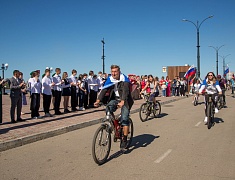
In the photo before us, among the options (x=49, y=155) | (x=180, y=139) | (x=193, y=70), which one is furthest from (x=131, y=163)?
(x=193, y=70)

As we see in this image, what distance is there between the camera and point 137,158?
5.49 metres

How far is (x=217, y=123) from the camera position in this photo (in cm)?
978

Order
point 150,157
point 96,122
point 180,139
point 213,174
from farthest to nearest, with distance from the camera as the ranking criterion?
1. point 96,122
2. point 180,139
3. point 150,157
4. point 213,174

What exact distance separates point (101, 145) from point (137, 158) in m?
0.87

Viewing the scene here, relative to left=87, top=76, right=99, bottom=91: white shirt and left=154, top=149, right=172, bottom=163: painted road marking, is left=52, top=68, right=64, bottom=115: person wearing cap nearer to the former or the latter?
left=87, top=76, right=99, bottom=91: white shirt

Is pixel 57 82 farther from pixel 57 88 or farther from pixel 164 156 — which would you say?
pixel 164 156

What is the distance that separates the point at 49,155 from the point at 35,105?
4843 mm

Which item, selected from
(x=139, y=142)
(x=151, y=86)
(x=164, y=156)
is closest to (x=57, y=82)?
(x=151, y=86)

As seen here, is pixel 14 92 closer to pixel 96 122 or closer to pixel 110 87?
pixel 96 122

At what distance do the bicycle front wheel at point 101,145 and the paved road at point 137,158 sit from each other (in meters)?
0.15

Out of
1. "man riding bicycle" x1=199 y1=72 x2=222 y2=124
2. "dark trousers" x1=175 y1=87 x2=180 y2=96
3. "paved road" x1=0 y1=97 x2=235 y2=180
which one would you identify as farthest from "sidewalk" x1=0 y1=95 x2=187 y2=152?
"dark trousers" x1=175 y1=87 x2=180 y2=96

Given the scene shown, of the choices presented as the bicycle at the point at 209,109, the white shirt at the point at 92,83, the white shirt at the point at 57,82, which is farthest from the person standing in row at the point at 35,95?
the bicycle at the point at 209,109

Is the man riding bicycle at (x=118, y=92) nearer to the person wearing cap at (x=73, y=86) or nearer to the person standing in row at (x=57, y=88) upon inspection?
the person standing in row at (x=57, y=88)

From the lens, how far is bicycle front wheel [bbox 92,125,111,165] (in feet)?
16.2
